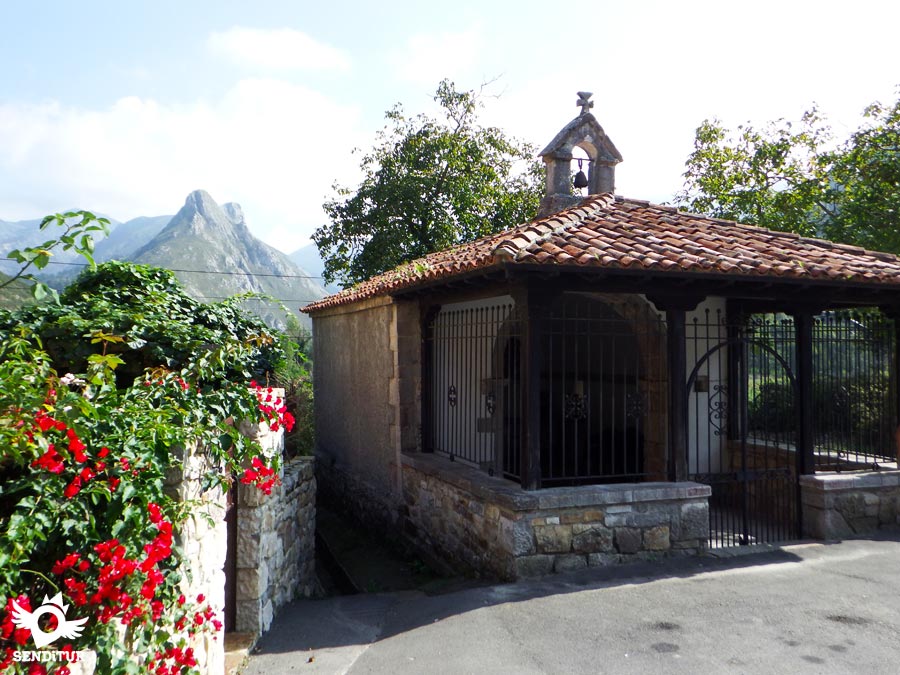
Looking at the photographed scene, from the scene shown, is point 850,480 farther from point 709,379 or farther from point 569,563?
point 569,563

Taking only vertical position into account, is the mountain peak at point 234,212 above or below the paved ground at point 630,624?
above

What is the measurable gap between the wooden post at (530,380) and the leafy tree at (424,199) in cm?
1257

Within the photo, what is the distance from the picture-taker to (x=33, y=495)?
2543mm

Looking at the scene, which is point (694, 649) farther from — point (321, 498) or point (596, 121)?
point (321, 498)

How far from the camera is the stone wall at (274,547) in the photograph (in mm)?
4992

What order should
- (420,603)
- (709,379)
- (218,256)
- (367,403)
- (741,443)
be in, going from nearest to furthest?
(420,603) → (741,443) → (709,379) → (367,403) → (218,256)

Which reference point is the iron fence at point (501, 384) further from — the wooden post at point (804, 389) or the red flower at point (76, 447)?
the red flower at point (76, 447)

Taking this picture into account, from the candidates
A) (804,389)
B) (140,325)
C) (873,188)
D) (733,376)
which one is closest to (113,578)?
(140,325)

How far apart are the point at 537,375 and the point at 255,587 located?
285 cm

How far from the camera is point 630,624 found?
16.0 ft

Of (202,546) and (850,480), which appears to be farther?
(850,480)

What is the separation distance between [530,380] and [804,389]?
3.14 metres

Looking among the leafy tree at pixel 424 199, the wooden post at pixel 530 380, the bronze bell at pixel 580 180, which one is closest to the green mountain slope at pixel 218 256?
the leafy tree at pixel 424 199

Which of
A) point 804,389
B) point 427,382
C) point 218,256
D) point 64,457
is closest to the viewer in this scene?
point 64,457
